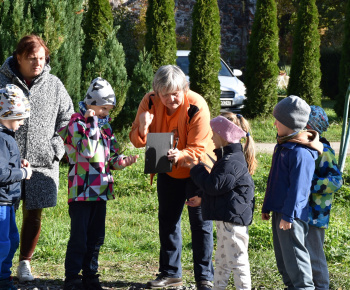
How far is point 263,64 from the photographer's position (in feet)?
43.5

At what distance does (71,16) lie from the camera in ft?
25.7

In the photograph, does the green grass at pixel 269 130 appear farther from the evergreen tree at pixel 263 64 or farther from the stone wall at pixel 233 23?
the stone wall at pixel 233 23

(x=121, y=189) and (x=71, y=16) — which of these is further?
(x=71, y=16)

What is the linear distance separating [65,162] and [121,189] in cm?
146

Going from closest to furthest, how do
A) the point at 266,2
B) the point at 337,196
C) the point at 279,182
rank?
1. the point at 279,182
2. the point at 337,196
3. the point at 266,2

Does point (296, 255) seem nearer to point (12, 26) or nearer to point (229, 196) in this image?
point (229, 196)

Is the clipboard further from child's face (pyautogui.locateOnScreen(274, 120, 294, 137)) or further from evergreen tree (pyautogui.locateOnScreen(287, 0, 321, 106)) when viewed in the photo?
evergreen tree (pyautogui.locateOnScreen(287, 0, 321, 106))

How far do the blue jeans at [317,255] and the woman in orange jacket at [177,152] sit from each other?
702 millimetres

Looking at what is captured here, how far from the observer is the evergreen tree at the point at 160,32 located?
11.2 meters

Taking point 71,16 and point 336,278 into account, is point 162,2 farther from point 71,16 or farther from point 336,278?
point 336,278

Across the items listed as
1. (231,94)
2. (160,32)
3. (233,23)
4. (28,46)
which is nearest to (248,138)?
(28,46)

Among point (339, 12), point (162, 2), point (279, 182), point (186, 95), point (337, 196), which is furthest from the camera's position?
point (339, 12)

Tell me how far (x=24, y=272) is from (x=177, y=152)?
61.8 inches

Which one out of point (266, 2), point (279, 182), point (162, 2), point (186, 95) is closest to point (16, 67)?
point (186, 95)
